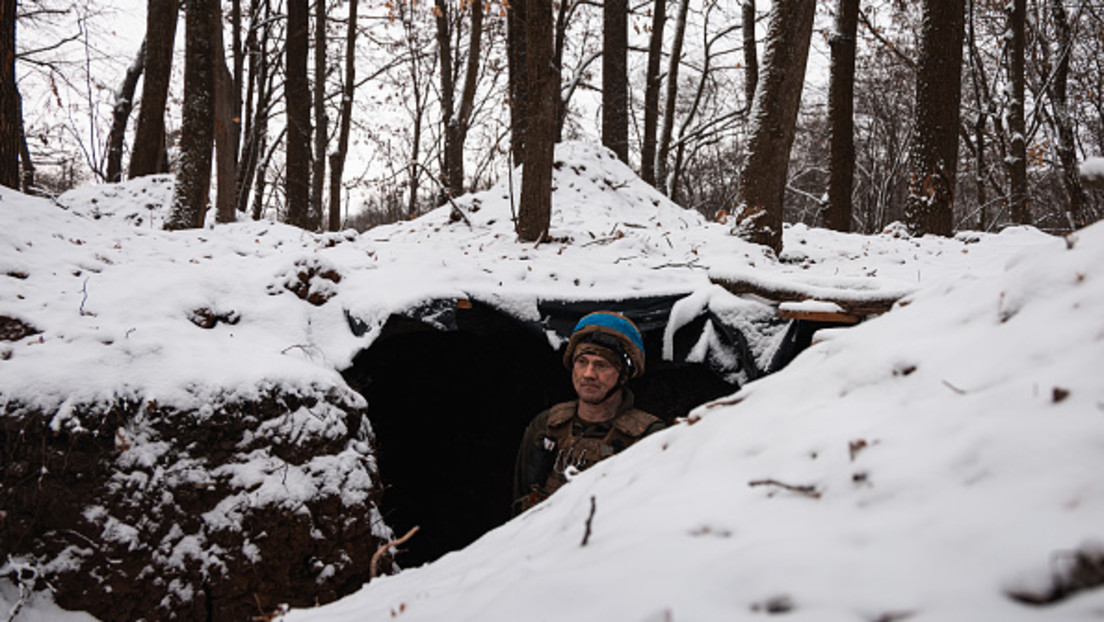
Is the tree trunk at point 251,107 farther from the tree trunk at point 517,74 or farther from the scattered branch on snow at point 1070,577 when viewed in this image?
the scattered branch on snow at point 1070,577

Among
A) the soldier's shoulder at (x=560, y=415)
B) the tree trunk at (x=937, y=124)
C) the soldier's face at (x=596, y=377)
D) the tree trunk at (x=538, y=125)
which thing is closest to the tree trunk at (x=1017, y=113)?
the tree trunk at (x=937, y=124)

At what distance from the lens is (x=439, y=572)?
69.3 inches

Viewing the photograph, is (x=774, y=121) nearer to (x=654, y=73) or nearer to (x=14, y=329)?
(x=14, y=329)

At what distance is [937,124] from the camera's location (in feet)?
21.3

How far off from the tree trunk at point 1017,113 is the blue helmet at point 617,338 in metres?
11.6

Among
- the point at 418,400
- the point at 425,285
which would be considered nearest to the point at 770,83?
the point at 425,285

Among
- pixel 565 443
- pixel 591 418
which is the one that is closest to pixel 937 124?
pixel 591 418

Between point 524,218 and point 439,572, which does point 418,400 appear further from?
point 439,572

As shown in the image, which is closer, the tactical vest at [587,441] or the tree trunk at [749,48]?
the tactical vest at [587,441]

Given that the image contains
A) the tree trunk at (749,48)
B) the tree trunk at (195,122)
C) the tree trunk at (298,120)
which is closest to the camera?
the tree trunk at (195,122)

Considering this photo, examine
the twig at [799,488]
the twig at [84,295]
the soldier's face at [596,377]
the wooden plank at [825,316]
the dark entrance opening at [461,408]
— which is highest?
the twig at [84,295]

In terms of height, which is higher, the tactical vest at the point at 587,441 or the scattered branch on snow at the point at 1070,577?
the scattered branch on snow at the point at 1070,577

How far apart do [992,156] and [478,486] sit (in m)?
21.3

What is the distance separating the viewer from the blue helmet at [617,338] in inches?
139
